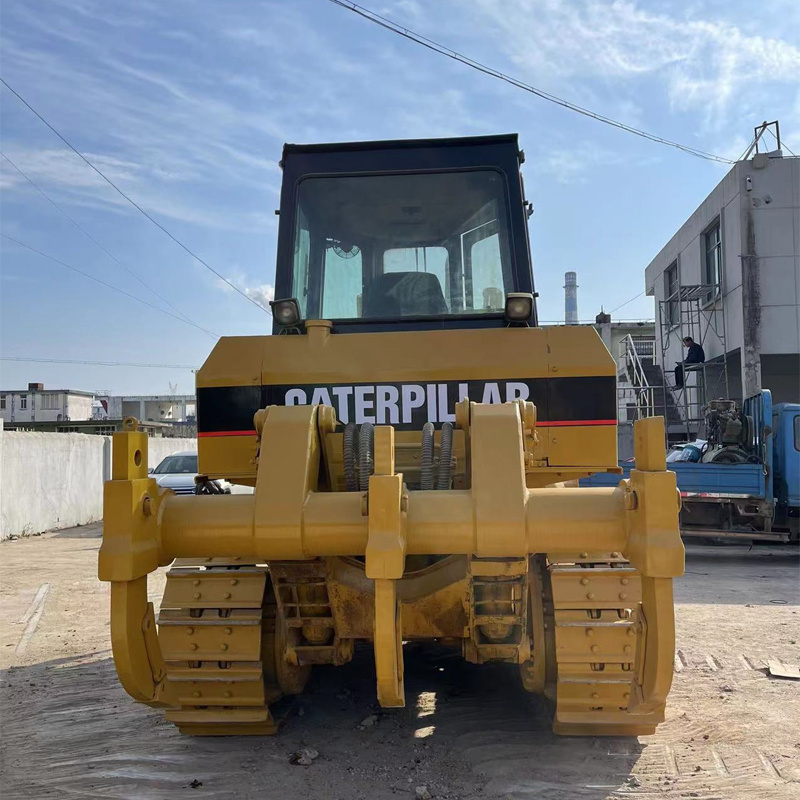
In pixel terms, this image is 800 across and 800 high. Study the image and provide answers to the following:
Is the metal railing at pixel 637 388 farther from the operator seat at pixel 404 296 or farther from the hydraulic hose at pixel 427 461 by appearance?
the hydraulic hose at pixel 427 461

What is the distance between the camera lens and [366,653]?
5645 millimetres

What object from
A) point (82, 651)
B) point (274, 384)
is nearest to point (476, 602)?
point (274, 384)

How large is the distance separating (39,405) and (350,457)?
56.8m

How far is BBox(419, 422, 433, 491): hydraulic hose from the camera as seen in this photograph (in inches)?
138

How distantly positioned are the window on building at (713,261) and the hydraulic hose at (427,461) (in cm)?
1857

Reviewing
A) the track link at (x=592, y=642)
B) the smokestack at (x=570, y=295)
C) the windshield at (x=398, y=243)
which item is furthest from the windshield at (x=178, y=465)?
the smokestack at (x=570, y=295)

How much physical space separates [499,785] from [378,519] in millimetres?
1496

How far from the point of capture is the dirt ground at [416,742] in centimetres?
349

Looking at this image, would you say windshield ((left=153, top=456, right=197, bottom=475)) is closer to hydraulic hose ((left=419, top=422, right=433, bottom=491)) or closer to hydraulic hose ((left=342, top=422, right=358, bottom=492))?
hydraulic hose ((left=342, top=422, right=358, bottom=492))

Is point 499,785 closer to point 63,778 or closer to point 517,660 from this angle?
point 517,660

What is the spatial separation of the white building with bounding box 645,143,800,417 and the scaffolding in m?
0.03

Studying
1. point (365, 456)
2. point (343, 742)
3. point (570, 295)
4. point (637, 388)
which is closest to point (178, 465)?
point (637, 388)

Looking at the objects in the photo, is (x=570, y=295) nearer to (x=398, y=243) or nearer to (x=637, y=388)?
(x=637, y=388)

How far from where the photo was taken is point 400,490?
2.97 metres
